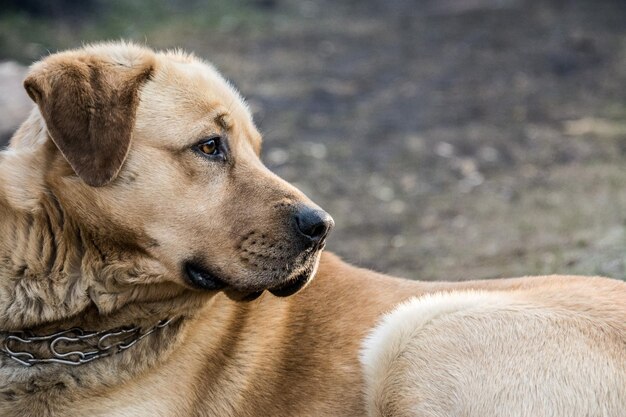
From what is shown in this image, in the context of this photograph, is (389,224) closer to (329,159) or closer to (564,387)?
(329,159)

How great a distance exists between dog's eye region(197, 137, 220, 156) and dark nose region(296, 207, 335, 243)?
43cm

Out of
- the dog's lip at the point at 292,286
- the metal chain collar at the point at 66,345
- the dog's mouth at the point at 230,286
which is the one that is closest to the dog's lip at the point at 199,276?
the dog's mouth at the point at 230,286

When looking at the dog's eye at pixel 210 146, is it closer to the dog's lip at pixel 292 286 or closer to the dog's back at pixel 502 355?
the dog's lip at pixel 292 286

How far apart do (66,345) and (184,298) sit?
0.49 m

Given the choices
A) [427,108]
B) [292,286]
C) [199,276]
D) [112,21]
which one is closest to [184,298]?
[199,276]

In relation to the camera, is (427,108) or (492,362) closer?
(492,362)

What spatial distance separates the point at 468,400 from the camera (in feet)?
11.6

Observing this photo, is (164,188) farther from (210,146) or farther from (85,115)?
(85,115)

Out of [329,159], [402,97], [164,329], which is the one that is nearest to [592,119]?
[402,97]

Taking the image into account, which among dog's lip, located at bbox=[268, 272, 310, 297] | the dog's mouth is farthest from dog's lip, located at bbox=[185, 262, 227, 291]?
dog's lip, located at bbox=[268, 272, 310, 297]

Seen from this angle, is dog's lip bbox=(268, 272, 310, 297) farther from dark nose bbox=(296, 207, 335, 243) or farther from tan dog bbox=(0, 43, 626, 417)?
dark nose bbox=(296, 207, 335, 243)

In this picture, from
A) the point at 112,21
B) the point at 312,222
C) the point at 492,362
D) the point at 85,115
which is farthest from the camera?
the point at 112,21

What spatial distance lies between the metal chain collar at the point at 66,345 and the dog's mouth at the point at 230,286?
0.37m

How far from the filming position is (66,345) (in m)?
3.51
